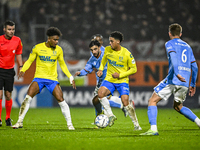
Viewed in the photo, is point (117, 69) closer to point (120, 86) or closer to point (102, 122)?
point (120, 86)

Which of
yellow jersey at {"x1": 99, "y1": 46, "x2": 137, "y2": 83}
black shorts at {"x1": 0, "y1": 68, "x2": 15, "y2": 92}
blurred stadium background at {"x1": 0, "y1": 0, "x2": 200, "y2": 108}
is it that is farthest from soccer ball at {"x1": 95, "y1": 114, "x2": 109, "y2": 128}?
blurred stadium background at {"x1": 0, "y1": 0, "x2": 200, "y2": 108}

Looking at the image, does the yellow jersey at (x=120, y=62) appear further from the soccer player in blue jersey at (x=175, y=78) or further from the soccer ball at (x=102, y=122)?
the soccer player in blue jersey at (x=175, y=78)

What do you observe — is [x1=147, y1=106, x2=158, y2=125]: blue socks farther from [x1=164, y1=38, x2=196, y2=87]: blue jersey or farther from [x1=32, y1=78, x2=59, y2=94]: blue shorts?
[x1=32, y1=78, x2=59, y2=94]: blue shorts

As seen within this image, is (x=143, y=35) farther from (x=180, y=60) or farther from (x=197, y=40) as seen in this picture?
(x=180, y=60)

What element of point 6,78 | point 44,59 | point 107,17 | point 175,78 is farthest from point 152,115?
point 107,17

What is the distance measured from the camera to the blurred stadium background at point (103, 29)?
14.2 meters

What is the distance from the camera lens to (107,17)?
1750 centimetres

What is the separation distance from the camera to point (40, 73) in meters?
6.86

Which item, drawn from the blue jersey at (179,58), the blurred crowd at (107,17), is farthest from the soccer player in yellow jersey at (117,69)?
the blurred crowd at (107,17)

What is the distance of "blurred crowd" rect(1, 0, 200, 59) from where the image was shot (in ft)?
52.4

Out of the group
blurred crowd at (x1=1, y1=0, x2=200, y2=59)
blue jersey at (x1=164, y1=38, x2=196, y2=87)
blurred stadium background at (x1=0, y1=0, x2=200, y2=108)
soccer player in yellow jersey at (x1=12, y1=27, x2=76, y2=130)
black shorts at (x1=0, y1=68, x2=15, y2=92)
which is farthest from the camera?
blurred crowd at (x1=1, y1=0, x2=200, y2=59)

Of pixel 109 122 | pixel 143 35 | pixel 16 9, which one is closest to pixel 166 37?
pixel 143 35

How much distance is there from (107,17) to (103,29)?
58.0 inches

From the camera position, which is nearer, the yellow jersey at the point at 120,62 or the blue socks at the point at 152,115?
the blue socks at the point at 152,115
